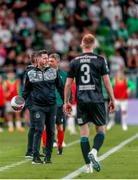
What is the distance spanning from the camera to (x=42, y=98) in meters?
15.7

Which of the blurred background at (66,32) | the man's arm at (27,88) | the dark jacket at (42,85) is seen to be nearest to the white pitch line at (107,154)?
the dark jacket at (42,85)

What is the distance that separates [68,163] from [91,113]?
2.14 meters

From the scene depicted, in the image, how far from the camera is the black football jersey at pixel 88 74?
13922mm

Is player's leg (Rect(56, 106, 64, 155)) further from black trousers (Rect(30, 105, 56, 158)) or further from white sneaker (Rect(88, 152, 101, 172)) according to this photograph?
white sneaker (Rect(88, 152, 101, 172))

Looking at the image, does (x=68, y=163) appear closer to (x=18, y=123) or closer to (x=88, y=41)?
(x=88, y=41)

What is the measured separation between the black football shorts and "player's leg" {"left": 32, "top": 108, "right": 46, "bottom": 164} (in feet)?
5.71

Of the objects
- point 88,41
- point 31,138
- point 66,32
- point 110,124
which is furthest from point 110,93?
point 66,32

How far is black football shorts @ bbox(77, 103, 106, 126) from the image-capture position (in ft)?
45.6

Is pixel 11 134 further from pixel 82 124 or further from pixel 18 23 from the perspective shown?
pixel 82 124

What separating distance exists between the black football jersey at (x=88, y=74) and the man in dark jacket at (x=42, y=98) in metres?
1.80

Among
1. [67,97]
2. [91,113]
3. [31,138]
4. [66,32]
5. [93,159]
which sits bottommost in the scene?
[93,159]

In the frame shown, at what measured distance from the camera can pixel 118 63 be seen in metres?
32.8

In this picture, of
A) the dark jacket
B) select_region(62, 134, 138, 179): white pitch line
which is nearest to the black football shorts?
select_region(62, 134, 138, 179): white pitch line

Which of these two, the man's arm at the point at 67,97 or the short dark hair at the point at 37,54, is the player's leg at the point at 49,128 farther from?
the man's arm at the point at 67,97
